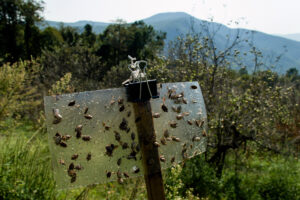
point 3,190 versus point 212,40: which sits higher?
point 212,40

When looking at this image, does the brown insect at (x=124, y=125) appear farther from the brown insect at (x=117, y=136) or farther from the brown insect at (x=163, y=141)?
the brown insect at (x=163, y=141)

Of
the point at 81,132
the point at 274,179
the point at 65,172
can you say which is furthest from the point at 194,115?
the point at 274,179

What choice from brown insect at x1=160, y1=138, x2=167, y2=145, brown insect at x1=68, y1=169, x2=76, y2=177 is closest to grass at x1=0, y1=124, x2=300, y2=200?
brown insect at x1=160, y1=138, x2=167, y2=145

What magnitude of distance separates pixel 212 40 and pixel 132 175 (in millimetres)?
3594

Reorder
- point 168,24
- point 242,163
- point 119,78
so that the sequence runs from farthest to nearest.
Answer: point 168,24
point 119,78
point 242,163

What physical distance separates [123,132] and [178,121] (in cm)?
32

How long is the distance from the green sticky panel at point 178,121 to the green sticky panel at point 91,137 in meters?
0.16

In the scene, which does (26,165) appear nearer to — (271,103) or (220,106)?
(220,106)

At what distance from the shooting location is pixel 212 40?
14.6 ft

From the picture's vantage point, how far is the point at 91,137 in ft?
3.92

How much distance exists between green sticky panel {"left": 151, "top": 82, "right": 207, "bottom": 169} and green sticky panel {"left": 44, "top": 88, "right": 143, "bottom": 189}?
156 millimetres

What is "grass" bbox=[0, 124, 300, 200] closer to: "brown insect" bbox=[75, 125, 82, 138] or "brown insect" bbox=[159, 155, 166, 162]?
"brown insect" bbox=[159, 155, 166, 162]

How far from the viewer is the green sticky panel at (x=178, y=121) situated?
1.39 meters

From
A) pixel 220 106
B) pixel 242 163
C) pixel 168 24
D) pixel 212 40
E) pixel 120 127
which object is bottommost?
pixel 242 163
